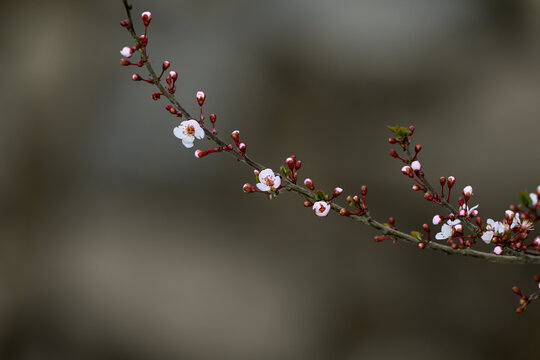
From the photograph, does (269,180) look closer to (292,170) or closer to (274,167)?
(292,170)

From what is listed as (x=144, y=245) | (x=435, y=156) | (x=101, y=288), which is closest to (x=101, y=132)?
(x=144, y=245)

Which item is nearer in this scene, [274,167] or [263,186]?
[263,186]

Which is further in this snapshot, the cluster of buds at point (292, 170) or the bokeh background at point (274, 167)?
the bokeh background at point (274, 167)

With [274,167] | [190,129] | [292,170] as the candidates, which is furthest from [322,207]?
[274,167]

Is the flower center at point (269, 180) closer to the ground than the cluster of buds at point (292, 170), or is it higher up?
closer to the ground

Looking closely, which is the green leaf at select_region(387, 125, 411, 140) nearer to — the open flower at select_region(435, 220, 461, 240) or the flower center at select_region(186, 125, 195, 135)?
the open flower at select_region(435, 220, 461, 240)

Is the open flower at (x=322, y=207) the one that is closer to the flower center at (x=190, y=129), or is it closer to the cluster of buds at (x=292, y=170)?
the cluster of buds at (x=292, y=170)

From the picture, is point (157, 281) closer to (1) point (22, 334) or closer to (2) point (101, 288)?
(2) point (101, 288)

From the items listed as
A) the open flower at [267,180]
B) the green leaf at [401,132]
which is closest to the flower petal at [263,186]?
the open flower at [267,180]
